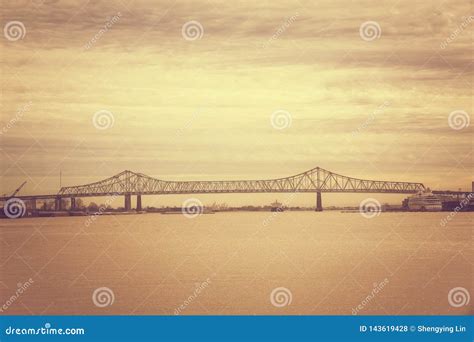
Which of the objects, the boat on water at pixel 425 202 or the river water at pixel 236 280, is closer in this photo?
the river water at pixel 236 280

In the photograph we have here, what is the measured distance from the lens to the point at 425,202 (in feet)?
310

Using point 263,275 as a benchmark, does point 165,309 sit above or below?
below

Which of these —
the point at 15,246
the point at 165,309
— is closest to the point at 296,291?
the point at 165,309

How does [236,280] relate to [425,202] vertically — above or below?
below

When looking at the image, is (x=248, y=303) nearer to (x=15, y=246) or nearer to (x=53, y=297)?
(x=53, y=297)

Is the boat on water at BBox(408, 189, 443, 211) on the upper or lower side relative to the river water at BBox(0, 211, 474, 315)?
upper

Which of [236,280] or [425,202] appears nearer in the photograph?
[236,280]

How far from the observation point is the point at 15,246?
127 feet

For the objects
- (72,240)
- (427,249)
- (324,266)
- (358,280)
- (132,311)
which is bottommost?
(132,311)

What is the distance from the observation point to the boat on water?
93875mm

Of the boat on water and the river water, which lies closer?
the river water

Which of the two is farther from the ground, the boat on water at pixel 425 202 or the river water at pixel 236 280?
the boat on water at pixel 425 202

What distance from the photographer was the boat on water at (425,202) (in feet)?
308
